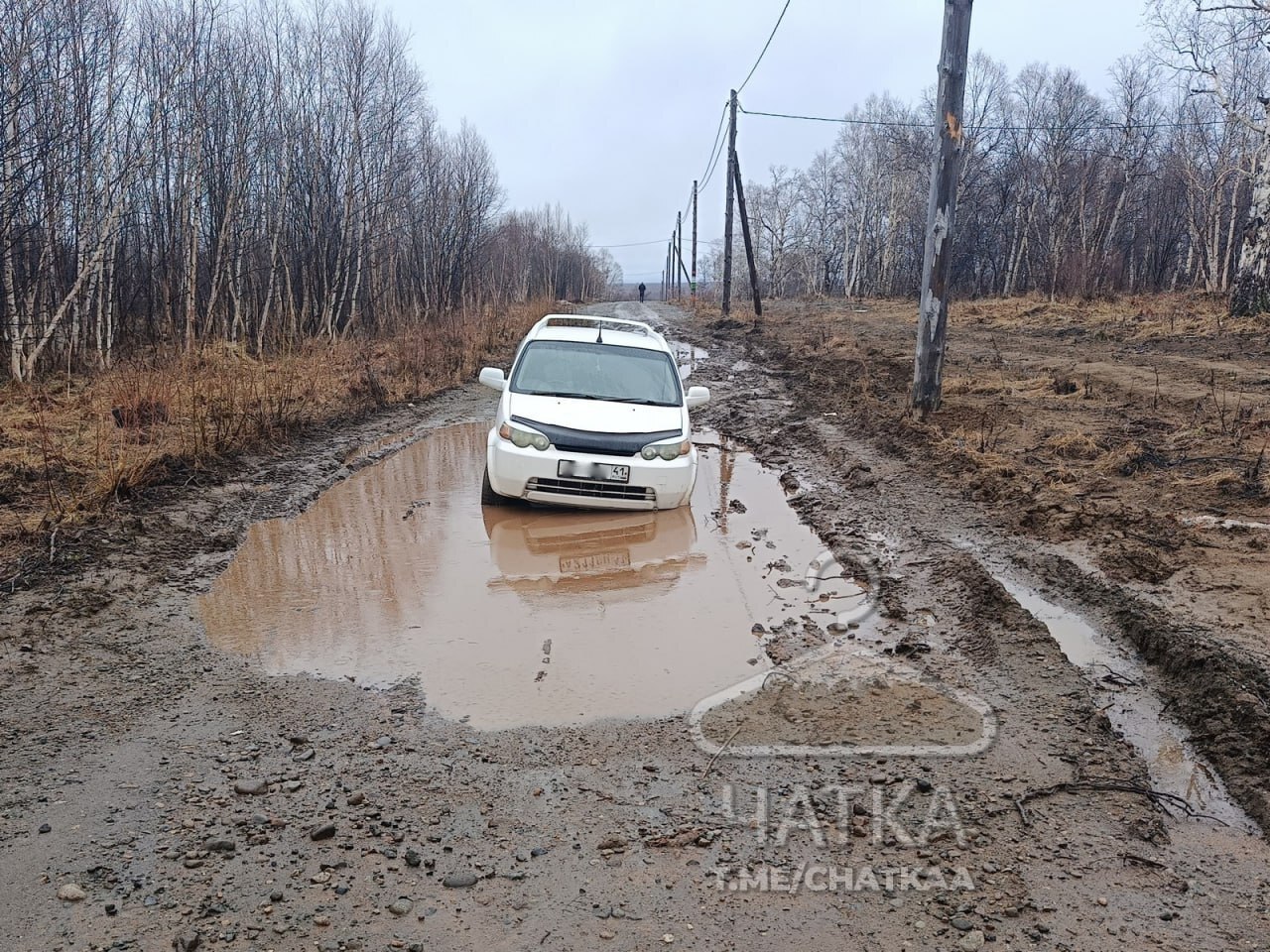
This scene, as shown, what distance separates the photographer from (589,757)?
336 centimetres

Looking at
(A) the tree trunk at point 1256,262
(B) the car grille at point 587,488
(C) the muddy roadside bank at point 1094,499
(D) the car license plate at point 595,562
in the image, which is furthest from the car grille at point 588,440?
(A) the tree trunk at point 1256,262

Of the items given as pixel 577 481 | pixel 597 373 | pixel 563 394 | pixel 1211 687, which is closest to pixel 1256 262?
pixel 597 373

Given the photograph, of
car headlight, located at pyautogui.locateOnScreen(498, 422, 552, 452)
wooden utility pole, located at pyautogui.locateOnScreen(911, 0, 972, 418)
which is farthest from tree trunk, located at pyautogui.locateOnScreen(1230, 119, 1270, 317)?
car headlight, located at pyautogui.locateOnScreen(498, 422, 552, 452)

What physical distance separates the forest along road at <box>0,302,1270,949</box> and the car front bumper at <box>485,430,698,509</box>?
0.57 m

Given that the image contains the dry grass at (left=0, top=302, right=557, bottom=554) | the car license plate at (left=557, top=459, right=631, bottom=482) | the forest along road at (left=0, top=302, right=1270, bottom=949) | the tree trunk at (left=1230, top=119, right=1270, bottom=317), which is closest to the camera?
the forest along road at (left=0, top=302, right=1270, bottom=949)

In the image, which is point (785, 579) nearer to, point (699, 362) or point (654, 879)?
point (654, 879)

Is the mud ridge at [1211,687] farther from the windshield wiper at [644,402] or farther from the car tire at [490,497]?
the car tire at [490,497]

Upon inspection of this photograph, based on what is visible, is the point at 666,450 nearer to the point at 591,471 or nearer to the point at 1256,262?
the point at 591,471

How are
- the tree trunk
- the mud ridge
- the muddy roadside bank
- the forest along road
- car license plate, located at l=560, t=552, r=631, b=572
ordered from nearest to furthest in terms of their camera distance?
the forest along road → the mud ridge → the muddy roadside bank → car license plate, located at l=560, t=552, r=631, b=572 → the tree trunk

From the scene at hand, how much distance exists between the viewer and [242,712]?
11.9ft

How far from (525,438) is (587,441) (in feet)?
1.68

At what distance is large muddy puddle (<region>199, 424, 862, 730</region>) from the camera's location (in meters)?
4.08

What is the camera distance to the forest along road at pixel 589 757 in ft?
8.00

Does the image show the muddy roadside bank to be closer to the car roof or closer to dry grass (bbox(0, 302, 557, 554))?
the car roof
